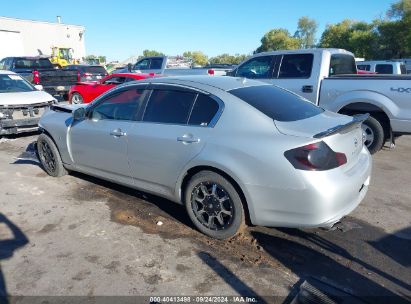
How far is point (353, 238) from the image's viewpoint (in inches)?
148

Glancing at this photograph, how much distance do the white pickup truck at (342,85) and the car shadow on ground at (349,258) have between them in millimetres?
3013

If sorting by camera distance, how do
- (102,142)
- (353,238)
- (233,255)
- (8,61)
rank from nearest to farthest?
1. (233,255)
2. (353,238)
3. (102,142)
4. (8,61)

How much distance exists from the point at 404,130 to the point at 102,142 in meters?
4.98

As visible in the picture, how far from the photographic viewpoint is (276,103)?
3869 millimetres

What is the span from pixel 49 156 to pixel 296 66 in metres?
5.13

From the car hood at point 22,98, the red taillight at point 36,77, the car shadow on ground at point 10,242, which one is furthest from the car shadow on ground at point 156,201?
the red taillight at point 36,77

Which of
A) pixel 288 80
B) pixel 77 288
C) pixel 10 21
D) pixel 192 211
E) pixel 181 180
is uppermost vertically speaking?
pixel 10 21

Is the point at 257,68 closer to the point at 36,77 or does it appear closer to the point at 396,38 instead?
the point at 36,77

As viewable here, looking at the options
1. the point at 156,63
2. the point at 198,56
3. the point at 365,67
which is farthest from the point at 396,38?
the point at 198,56

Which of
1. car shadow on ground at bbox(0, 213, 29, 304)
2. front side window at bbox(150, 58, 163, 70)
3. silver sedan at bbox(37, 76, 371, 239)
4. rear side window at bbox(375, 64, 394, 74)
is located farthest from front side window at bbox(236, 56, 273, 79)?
rear side window at bbox(375, 64, 394, 74)

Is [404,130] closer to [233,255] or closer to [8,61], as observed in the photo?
[233,255]

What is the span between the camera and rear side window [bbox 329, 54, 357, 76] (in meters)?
7.54

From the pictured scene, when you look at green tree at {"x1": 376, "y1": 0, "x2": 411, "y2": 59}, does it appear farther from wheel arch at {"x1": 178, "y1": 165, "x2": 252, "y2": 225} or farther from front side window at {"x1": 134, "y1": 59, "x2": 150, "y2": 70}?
wheel arch at {"x1": 178, "y1": 165, "x2": 252, "y2": 225}

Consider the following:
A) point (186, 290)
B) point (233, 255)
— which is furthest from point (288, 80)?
point (186, 290)
